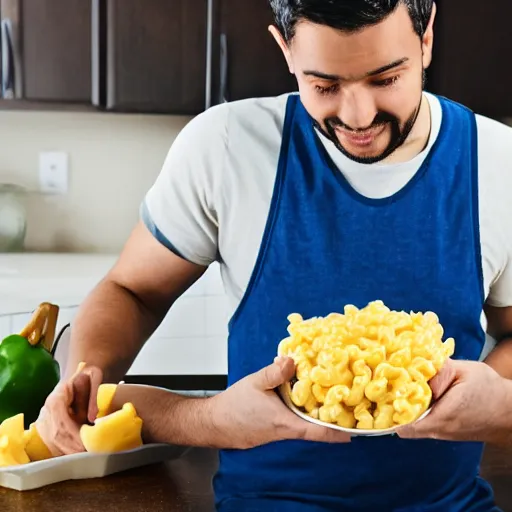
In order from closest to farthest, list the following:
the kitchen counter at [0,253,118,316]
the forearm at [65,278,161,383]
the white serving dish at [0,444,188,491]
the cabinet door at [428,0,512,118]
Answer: the white serving dish at [0,444,188,491] < the forearm at [65,278,161,383] < the kitchen counter at [0,253,118,316] < the cabinet door at [428,0,512,118]

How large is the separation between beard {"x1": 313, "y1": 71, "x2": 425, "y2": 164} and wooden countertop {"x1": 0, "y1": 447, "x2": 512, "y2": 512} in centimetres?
46

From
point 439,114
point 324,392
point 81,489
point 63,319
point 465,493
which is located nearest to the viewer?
point 324,392

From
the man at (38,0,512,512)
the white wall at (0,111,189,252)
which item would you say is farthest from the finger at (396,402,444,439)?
the white wall at (0,111,189,252)

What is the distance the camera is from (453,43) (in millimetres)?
2979

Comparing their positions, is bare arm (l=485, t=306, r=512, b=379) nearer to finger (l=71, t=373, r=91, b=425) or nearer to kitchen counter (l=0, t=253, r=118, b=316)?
finger (l=71, t=373, r=91, b=425)

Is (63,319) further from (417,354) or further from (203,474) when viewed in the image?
(417,354)

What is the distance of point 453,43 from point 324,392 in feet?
7.42

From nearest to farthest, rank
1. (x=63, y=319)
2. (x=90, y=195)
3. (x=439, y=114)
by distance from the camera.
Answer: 1. (x=439, y=114)
2. (x=63, y=319)
3. (x=90, y=195)

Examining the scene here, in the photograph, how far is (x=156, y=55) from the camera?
2.91 metres

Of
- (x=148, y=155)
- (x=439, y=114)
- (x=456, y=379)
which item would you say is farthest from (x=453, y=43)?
(x=456, y=379)

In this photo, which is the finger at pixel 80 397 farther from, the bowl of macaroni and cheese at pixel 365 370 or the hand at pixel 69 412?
the bowl of macaroni and cheese at pixel 365 370

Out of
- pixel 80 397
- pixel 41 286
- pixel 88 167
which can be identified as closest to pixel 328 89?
pixel 80 397

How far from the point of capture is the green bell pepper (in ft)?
3.97

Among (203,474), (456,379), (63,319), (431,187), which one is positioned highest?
(431,187)
